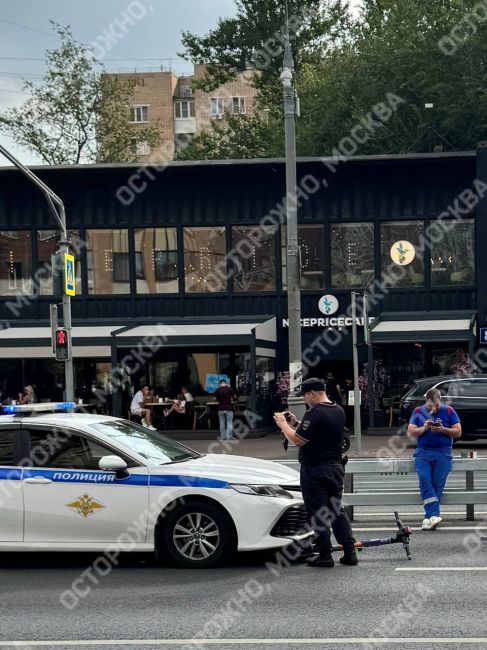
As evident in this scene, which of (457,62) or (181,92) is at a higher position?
(181,92)

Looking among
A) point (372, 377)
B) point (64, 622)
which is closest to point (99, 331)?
point (372, 377)

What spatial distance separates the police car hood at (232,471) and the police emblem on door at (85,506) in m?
0.58

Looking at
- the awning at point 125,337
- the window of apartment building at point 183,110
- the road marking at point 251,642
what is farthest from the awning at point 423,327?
the window of apartment building at point 183,110

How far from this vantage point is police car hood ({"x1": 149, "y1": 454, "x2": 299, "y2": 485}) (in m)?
9.21

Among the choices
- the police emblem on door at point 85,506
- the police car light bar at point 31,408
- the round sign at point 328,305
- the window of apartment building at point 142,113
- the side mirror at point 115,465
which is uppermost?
the window of apartment building at point 142,113

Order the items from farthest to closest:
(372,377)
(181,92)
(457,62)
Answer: (181,92), (457,62), (372,377)

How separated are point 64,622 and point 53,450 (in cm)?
248

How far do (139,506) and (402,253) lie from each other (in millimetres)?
21639

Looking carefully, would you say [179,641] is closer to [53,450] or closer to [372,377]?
[53,450]

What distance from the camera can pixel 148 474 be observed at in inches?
362

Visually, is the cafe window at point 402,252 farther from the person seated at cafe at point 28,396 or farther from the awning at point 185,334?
the person seated at cafe at point 28,396

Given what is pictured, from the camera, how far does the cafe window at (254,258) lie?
98.1ft

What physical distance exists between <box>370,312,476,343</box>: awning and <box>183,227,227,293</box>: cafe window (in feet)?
15.9

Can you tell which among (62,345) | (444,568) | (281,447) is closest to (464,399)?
(281,447)
